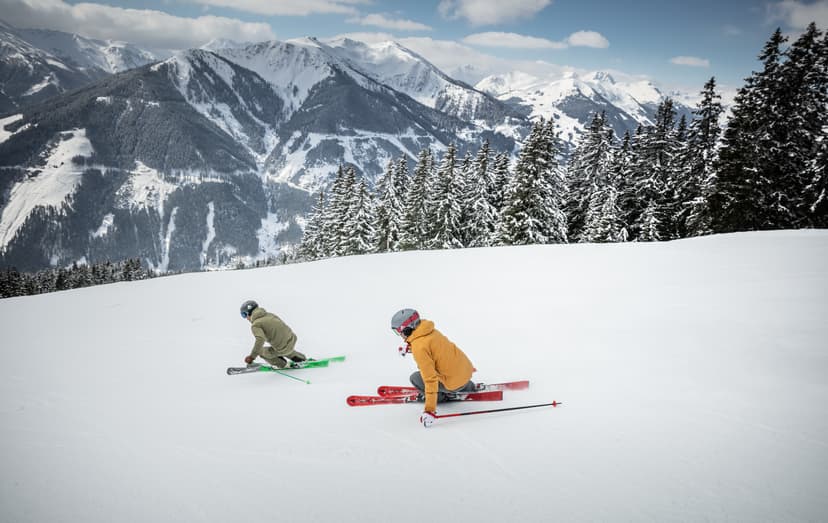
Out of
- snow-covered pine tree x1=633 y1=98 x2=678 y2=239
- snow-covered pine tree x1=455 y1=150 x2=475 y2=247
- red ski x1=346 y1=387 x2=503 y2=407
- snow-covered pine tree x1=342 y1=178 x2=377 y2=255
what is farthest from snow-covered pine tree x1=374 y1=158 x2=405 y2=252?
red ski x1=346 y1=387 x2=503 y2=407

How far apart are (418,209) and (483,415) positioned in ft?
102

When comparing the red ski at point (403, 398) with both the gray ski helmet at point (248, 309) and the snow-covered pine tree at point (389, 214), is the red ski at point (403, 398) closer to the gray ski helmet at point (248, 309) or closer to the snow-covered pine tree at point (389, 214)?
the gray ski helmet at point (248, 309)

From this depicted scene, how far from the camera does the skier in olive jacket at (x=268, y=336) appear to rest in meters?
7.56

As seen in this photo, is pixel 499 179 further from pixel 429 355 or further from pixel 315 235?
pixel 429 355

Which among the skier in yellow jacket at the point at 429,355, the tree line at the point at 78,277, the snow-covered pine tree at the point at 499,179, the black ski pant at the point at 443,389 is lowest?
the tree line at the point at 78,277

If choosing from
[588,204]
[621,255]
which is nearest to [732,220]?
[588,204]

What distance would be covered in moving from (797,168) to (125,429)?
3191 centimetres

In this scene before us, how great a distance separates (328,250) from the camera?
1656 inches

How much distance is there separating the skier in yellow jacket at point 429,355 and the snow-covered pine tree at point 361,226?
1290 inches

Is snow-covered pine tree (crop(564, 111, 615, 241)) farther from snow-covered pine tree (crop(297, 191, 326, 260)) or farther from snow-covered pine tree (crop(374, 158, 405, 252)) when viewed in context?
snow-covered pine tree (crop(297, 191, 326, 260))

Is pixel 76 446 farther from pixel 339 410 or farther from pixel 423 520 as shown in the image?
pixel 423 520

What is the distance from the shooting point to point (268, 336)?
25.6 feet

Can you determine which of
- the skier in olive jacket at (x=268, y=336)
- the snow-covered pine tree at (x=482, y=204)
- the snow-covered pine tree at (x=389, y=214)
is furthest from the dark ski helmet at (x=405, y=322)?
the snow-covered pine tree at (x=389, y=214)

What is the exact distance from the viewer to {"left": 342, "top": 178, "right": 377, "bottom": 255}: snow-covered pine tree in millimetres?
38062
